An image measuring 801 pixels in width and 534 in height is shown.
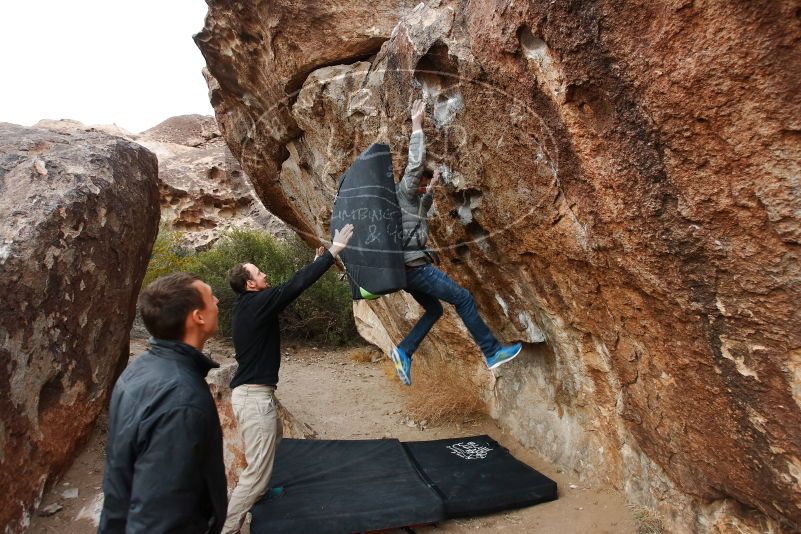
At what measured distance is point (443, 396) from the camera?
5.52 metres

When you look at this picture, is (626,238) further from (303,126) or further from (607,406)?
(303,126)

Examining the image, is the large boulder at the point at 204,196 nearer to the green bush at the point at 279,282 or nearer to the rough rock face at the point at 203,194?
the rough rock face at the point at 203,194

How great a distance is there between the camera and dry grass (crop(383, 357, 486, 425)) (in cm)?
536

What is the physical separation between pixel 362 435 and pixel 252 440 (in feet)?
8.14

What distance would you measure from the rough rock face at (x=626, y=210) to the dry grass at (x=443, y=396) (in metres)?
0.61

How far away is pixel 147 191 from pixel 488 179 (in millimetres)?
2879

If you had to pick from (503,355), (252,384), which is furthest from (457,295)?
(252,384)

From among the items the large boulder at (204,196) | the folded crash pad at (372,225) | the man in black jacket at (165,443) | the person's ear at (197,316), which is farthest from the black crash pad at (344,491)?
the large boulder at (204,196)

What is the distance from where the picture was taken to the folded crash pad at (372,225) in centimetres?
326

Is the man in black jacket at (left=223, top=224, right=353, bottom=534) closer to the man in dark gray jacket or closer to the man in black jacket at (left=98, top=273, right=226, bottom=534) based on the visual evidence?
the man in dark gray jacket

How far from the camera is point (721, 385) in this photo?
2402 mm

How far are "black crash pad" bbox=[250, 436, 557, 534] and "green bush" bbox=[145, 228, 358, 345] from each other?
4.81 m

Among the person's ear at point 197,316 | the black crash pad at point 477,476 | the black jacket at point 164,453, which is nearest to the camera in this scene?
the black jacket at point 164,453

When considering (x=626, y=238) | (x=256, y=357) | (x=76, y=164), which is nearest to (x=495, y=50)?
(x=626, y=238)
